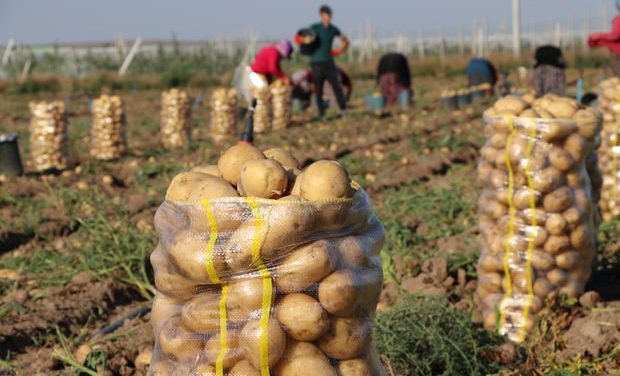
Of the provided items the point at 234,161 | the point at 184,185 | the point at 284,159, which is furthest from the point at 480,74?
the point at 184,185

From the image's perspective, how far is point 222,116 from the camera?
11742 millimetres

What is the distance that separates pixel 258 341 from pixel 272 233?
0.88 ft

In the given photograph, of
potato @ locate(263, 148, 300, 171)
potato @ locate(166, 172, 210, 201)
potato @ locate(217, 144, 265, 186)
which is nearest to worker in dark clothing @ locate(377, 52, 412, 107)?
potato @ locate(263, 148, 300, 171)

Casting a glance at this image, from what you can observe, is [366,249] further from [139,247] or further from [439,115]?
[439,115]

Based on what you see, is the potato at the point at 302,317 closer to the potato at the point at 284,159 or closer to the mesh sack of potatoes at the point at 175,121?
the potato at the point at 284,159

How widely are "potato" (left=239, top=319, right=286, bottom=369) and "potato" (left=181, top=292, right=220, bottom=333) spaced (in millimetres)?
98

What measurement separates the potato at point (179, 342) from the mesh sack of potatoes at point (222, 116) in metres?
9.51

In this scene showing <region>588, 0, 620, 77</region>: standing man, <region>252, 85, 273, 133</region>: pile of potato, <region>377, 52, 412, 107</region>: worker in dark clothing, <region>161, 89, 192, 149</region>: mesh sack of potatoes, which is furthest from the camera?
<region>377, 52, 412, 107</region>: worker in dark clothing

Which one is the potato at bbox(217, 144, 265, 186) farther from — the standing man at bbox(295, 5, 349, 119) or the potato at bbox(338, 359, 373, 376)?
Result: the standing man at bbox(295, 5, 349, 119)

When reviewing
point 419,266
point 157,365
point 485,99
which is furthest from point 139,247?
point 485,99

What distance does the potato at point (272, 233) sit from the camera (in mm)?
2135

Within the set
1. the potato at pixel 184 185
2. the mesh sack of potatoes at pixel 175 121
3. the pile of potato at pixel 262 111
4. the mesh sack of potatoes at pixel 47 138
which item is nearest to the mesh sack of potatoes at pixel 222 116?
the mesh sack of potatoes at pixel 175 121

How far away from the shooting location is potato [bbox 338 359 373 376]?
2.21 meters

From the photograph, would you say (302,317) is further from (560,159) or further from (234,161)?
(560,159)
